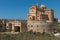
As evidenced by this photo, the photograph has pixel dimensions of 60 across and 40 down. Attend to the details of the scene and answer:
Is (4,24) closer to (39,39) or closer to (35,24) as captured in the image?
(35,24)

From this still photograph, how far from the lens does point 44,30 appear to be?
3562cm

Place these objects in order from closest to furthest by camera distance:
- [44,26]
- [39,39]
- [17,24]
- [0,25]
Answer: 1. [39,39]
2. [44,26]
3. [17,24]
4. [0,25]

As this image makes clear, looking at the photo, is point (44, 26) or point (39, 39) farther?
point (44, 26)

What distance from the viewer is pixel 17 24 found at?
4112cm

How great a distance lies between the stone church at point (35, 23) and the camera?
35.8 metres

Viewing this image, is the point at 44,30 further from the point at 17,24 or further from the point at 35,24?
the point at 17,24

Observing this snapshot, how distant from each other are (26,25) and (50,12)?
821cm

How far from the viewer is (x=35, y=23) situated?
3681cm

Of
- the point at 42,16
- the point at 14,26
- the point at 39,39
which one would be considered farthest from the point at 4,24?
the point at 39,39

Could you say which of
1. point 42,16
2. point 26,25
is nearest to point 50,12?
point 42,16

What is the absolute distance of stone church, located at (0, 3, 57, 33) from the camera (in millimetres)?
35844

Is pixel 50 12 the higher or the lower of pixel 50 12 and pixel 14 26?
the higher

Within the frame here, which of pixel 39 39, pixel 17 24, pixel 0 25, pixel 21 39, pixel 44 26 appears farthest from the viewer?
pixel 0 25

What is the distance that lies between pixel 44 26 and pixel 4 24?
1359 centimetres
